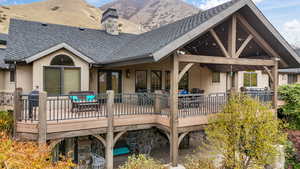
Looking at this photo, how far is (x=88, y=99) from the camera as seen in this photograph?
7.87 metres

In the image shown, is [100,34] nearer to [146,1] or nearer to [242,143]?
[242,143]

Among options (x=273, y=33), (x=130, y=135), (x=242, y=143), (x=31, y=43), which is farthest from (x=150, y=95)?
(x=31, y=43)

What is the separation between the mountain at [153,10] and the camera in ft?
274

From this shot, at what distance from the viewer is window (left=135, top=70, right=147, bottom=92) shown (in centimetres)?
1190

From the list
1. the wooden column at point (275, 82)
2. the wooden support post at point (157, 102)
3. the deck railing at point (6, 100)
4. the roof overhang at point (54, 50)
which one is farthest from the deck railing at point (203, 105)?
the deck railing at point (6, 100)

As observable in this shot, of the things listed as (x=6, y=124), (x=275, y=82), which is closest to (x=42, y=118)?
(x=6, y=124)

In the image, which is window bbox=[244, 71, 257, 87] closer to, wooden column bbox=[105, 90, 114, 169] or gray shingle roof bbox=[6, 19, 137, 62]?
gray shingle roof bbox=[6, 19, 137, 62]

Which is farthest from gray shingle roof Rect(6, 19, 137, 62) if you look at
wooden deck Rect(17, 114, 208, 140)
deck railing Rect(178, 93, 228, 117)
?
deck railing Rect(178, 93, 228, 117)

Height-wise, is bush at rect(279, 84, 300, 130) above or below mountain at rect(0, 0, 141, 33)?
below

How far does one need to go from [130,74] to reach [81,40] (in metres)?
4.19

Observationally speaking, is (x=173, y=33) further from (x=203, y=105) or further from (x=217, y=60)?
(x=203, y=105)

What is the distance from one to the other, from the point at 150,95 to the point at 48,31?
28.3ft

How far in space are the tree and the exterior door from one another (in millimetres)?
6577

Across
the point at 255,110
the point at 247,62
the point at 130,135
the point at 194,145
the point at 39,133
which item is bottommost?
the point at 194,145
